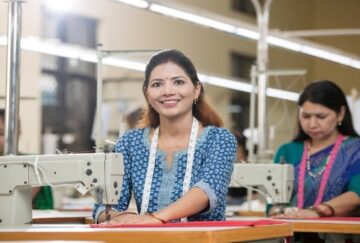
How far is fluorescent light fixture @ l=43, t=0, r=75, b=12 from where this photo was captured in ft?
29.3

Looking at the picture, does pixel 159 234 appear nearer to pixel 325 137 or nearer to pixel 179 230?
pixel 179 230

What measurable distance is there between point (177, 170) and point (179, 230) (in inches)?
24.1

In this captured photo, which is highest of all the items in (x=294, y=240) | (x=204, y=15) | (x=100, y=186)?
(x=204, y=15)

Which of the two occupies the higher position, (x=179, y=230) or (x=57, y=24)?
(x=57, y=24)

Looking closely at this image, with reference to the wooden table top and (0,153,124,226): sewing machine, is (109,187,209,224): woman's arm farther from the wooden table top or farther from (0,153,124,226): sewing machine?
the wooden table top

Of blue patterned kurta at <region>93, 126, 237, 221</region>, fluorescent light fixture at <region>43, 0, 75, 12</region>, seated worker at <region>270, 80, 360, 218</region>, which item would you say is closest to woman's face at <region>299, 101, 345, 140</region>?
seated worker at <region>270, 80, 360, 218</region>

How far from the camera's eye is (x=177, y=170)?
9.78ft

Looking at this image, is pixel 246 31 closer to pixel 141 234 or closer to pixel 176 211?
pixel 176 211

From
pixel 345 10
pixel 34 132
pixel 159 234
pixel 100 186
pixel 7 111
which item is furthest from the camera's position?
pixel 345 10

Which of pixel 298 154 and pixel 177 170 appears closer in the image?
pixel 177 170

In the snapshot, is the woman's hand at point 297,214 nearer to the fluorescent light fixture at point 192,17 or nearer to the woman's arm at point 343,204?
the woman's arm at point 343,204

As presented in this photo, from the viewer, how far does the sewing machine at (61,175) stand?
108 inches

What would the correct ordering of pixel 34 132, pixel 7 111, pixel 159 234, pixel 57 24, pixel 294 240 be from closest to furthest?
pixel 159 234, pixel 7 111, pixel 294 240, pixel 34 132, pixel 57 24

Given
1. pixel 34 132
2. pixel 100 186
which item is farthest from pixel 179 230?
pixel 34 132
